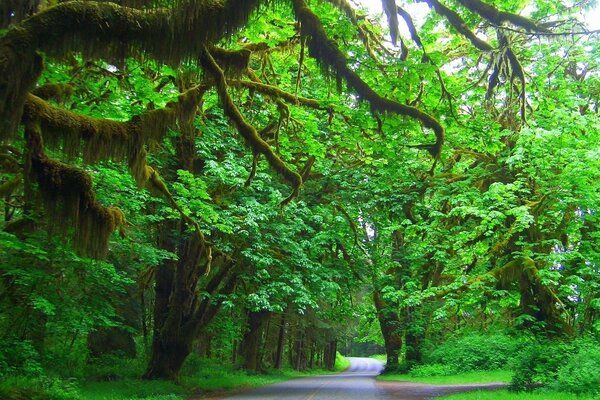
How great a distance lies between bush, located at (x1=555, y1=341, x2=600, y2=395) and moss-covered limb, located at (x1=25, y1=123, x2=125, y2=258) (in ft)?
33.2

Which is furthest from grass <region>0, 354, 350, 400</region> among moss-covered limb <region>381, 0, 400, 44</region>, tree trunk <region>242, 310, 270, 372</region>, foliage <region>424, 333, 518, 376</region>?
foliage <region>424, 333, 518, 376</region>

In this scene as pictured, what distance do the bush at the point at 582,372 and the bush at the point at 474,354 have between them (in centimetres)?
799

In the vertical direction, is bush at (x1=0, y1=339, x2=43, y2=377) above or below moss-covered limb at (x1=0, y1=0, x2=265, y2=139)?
below

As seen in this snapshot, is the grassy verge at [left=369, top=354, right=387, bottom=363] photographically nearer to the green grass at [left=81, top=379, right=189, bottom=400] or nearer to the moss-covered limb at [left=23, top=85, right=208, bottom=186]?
the green grass at [left=81, top=379, right=189, bottom=400]

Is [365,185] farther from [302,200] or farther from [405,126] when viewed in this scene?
[405,126]

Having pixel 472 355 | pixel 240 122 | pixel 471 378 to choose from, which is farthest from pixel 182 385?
pixel 472 355

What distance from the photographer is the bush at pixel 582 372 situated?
10.9 meters

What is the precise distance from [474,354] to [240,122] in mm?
18943

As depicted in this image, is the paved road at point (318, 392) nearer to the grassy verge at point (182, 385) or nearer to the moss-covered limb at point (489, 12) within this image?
the grassy verge at point (182, 385)

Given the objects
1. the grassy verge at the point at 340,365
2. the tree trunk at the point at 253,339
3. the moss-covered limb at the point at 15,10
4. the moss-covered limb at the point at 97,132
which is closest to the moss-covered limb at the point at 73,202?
the moss-covered limb at the point at 97,132

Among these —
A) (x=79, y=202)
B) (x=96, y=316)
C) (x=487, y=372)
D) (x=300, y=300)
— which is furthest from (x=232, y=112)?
(x=487, y=372)

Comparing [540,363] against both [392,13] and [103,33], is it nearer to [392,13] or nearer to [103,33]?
[392,13]

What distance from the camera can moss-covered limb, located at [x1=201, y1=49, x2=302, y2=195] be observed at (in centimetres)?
737

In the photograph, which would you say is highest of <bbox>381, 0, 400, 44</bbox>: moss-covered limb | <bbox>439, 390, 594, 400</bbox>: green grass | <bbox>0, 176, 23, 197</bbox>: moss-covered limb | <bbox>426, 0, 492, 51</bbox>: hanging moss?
<bbox>426, 0, 492, 51</bbox>: hanging moss
